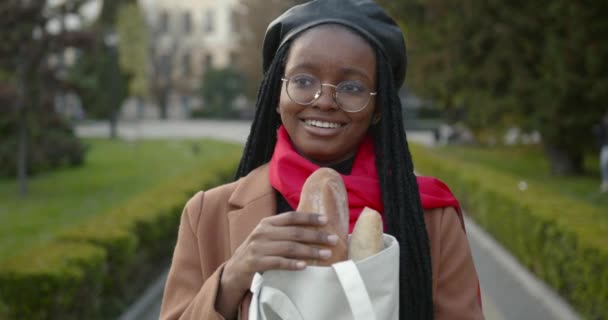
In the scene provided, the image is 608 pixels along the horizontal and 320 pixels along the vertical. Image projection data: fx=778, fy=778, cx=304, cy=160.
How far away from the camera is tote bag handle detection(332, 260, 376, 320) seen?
4.86 ft

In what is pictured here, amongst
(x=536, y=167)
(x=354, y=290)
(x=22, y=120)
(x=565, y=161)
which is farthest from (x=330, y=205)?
(x=536, y=167)

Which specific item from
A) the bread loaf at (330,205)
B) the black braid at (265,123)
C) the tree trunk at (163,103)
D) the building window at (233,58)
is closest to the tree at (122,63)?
the tree trunk at (163,103)

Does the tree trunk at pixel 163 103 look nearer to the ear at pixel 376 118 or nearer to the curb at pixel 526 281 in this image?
the curb at pixel 526 281

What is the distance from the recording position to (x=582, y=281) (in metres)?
6.88

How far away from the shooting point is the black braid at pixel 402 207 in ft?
5.91

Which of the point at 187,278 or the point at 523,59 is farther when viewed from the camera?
the point at 523,59

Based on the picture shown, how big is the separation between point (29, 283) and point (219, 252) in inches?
150

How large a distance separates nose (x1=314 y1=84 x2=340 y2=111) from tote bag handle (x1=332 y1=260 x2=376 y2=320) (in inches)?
17.7

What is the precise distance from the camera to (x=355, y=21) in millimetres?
1822

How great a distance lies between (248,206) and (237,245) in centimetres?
10

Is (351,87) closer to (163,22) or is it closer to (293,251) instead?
(293,251)

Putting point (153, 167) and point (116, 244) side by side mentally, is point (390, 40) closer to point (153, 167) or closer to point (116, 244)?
point (116, 244)

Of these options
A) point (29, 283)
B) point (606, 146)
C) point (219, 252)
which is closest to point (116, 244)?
point (29, 283)

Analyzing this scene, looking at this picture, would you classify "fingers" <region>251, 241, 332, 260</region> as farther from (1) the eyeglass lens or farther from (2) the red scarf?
(1) the eyeglass lens
